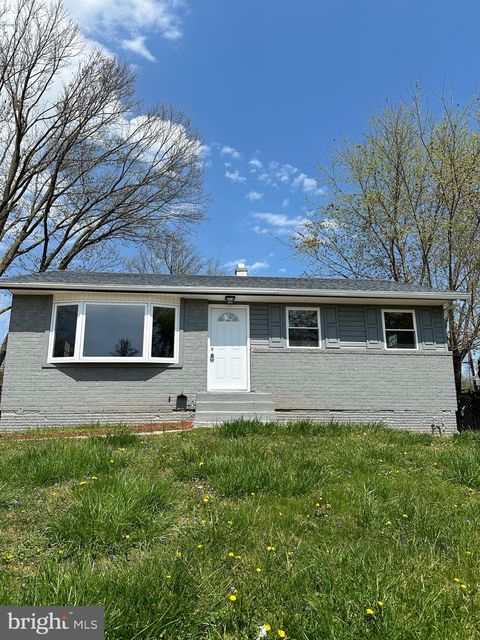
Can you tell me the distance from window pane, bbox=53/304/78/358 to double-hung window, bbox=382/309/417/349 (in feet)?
27.2

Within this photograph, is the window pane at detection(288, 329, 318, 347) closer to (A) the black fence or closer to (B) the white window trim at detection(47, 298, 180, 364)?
(B) the white window trim at detection(47, 298, 180, 364)

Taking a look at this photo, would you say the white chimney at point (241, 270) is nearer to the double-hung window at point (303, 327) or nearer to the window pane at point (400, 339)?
the double-hung window at point (303, 327)

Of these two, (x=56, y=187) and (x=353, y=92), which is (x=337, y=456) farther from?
(x=56, y=187)

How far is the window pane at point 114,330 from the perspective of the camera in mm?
10617

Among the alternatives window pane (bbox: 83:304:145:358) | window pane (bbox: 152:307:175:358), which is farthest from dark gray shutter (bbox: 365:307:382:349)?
window pane (bbox: 83:304:145:358)

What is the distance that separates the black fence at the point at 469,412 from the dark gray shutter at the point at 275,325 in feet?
28.4

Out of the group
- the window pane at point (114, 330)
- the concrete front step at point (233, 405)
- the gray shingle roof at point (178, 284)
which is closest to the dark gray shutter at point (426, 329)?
the gray shingle roof at point (178, 284)

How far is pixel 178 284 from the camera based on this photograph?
11.2 metres

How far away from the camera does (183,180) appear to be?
2134 cm

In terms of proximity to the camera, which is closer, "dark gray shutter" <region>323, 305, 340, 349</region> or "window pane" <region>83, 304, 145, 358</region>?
"window pane" <region>83, 304, 145, 358</region>

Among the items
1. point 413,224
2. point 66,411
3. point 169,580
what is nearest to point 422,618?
point 169,580

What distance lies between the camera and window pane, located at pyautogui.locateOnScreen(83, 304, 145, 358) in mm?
10617

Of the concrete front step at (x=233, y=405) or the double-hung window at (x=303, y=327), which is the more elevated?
the double-hung window at (x=303, y=327)

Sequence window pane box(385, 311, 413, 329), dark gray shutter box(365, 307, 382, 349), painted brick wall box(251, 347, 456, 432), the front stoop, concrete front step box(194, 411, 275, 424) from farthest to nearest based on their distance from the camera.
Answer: window pane box(385, 311, 413, 329), dark gray shutter box(365, 307, 382, 349), painted brick wall box(251, 347, 456, 432), the front stoop, concrete front step box(194, 411, 275, 424)
